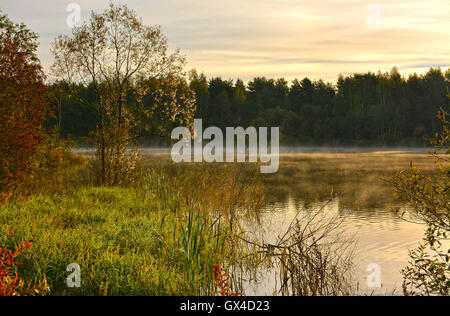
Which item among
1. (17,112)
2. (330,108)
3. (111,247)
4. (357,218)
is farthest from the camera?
(330,108)

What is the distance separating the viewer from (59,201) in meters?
11.6

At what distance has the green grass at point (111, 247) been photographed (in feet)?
20.2

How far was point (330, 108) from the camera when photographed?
79.4 metres

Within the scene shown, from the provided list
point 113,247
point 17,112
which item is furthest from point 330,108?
point 113,247

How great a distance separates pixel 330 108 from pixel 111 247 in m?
75.9

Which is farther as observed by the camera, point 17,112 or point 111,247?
point 17,112

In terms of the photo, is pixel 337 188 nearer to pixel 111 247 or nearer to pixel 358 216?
pixel 358 216

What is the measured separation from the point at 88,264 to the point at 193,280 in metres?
1.66

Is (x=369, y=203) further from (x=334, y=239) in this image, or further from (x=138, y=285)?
(x=138, y=285)

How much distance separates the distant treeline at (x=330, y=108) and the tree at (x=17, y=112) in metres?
51.2

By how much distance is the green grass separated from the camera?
6.17 metres

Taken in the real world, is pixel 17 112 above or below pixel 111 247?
above

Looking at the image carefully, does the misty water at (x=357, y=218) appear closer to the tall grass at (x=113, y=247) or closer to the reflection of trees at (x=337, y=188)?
the reflection of trees at (x=337, y=188)

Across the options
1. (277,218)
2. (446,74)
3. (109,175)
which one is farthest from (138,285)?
(446,74)
